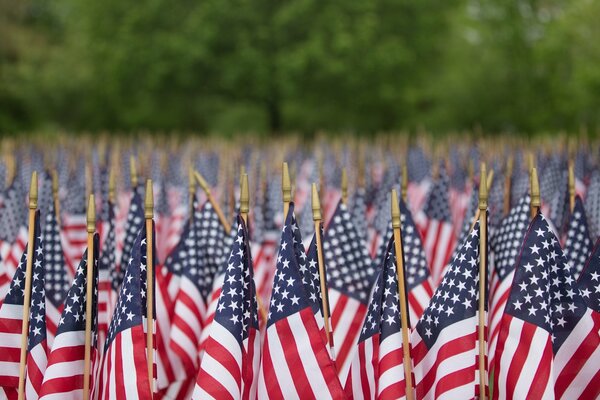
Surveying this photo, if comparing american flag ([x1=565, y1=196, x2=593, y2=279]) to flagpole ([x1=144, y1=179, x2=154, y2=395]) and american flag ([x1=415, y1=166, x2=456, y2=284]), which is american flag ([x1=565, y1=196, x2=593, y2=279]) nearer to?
american flag ([x1=415, y1=166, x2=456, y2=284])

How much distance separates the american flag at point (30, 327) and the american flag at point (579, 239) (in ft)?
12.6

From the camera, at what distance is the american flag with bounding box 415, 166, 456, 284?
7406 mm

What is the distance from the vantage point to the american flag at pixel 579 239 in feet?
19.3

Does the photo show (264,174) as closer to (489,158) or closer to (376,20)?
(489,158)

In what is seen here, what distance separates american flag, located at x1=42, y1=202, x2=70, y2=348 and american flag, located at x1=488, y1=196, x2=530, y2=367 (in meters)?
3.09

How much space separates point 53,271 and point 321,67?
47.5ft

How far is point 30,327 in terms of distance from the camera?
4.52 meters

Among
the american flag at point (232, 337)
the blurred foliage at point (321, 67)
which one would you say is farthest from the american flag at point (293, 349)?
the blurred foliage at point (321, 67)

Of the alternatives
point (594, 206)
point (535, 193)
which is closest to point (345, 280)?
point (535, 193)

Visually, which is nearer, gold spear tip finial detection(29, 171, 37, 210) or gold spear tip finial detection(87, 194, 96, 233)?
gold spear tip finial detection(87, 194, 96, 233)

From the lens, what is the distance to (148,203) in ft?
14.6

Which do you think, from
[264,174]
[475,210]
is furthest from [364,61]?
[475,210]

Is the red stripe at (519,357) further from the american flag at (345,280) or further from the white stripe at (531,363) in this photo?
the american flag at (345,280)

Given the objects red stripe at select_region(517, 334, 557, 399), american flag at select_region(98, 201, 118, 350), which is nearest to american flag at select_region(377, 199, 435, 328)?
red stripe at select_region(517, 334, 557, 399)
